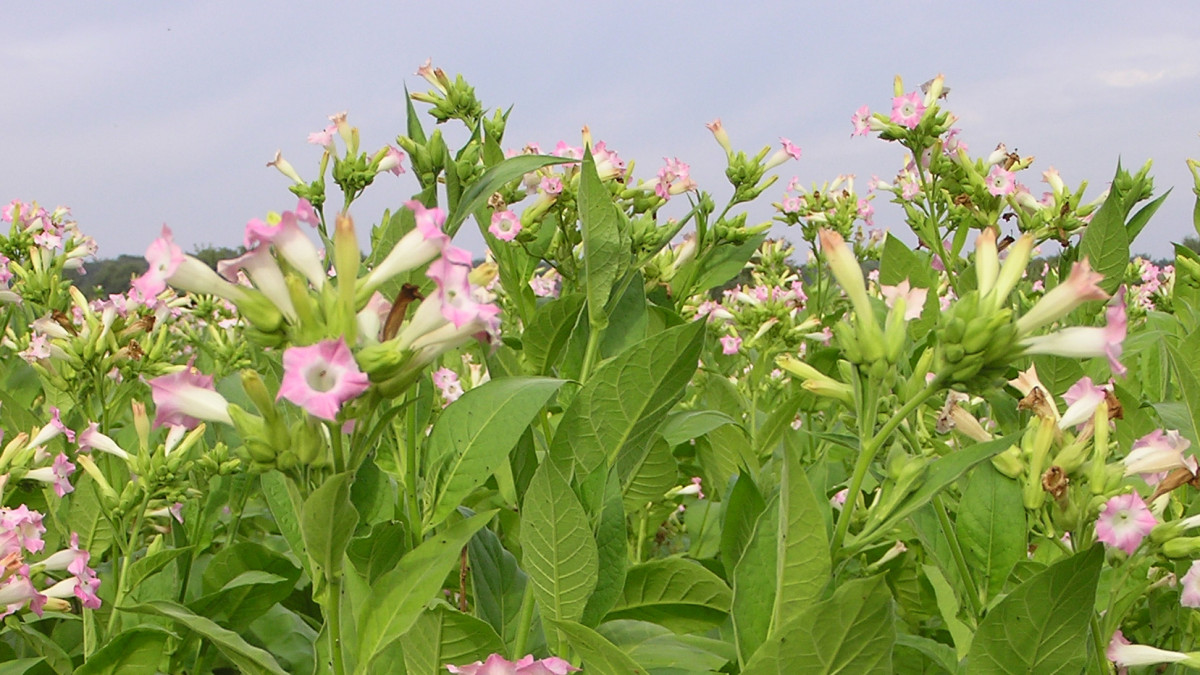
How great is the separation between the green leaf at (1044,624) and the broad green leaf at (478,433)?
0.66 meters

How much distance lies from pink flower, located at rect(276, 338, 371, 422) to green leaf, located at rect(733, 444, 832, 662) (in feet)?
1.55

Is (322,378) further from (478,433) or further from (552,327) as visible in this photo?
(552,327)

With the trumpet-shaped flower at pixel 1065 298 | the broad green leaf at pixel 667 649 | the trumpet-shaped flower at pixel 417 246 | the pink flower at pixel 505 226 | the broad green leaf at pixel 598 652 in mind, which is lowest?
the broad green leaf at pixel 667 649

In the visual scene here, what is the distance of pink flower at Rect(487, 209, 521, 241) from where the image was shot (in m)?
1.96

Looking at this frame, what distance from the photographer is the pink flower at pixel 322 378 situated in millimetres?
909

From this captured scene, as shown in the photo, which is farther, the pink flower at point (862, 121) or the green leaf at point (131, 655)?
the pink flower at point (862, 121)

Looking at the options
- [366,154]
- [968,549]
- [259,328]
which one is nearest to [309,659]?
[366,154]

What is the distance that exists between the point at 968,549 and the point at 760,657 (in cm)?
71

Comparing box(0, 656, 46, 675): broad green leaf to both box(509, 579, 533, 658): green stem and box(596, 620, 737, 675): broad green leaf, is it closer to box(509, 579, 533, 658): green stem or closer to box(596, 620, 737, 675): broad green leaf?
box(509, 579, 533, 658): green stem

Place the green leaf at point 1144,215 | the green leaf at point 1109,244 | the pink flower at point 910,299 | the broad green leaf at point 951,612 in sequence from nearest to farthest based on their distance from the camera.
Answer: the pink flower at point 910,299, the broad green leaf at point 951,612, the green leaf at point 1109,244, the green leaf at point 1144,215

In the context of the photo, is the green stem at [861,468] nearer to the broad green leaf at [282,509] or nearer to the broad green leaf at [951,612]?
the broad green leaf at [951,612]

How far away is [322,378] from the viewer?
0.98 m

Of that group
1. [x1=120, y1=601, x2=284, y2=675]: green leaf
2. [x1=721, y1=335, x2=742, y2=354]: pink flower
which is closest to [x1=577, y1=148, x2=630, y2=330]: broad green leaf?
[x1=120, y1=601, x2=284, y2=675]: green leaf

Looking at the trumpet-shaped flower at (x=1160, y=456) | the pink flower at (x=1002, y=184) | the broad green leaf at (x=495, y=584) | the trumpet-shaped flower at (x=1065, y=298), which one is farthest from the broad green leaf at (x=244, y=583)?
the pink flower at (x=1002, y=184)
